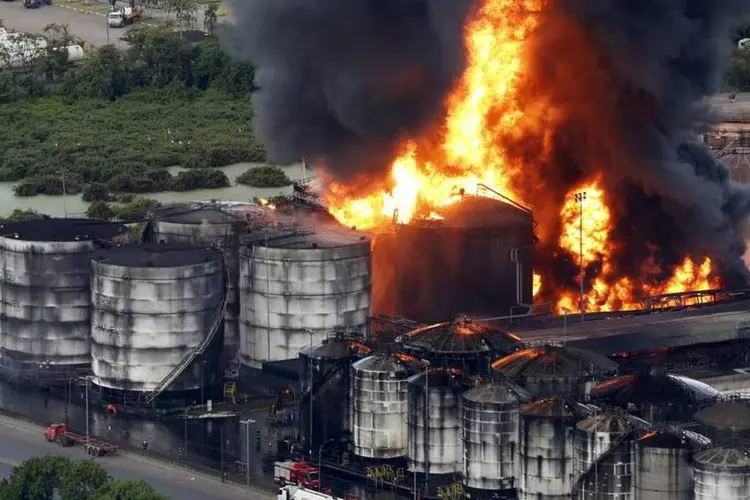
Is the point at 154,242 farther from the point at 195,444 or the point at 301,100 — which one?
the point at 195,444

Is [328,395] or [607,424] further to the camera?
[328,395]

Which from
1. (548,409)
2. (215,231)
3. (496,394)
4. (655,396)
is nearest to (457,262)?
Result: (215,231)

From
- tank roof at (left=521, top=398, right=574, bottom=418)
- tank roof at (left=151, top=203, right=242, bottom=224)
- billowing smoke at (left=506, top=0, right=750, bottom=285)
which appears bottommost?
tank roof at (left=521, top=398, right=574, bottom=418)

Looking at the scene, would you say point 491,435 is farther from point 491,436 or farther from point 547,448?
point 547,448

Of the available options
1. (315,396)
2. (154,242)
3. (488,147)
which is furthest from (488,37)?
(315,396)

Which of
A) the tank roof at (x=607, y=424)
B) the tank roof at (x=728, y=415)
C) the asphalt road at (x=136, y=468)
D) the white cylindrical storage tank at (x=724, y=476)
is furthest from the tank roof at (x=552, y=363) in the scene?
the white cylindrical storage tank at (x=724, y=476)

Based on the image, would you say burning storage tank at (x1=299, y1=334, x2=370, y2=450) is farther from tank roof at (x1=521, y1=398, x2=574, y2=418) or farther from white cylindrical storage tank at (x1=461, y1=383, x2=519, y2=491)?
tank roof at (x1=521, y1=398, x2=574, y2=418)

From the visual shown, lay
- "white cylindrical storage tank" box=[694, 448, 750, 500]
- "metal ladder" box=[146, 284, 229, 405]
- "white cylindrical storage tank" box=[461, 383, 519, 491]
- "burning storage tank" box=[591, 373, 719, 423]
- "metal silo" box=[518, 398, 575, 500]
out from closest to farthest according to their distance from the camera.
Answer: "white cylindrical storage tank" box=[694, 448, 750, 500]
"metal silo" box=[518, 398, 575, 500]
"burning storage tank" box=[591, 373, 719, 423]
"white cylindrical storage tank" box=[461, 383, 519, 491]
"metal ladder" box=[146, 284, 229, 405]

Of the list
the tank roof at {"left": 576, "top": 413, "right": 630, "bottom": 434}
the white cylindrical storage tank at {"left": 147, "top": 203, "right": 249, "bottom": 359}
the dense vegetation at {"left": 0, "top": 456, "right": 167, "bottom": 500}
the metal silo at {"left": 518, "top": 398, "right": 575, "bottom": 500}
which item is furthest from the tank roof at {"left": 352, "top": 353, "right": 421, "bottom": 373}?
the white cylindrical storage tank at {"left": 147, "top": 203, "right": 249, "bottom": 359}

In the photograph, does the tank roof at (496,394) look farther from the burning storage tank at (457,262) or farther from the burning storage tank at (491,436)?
the burning storage tank at (457,262)
